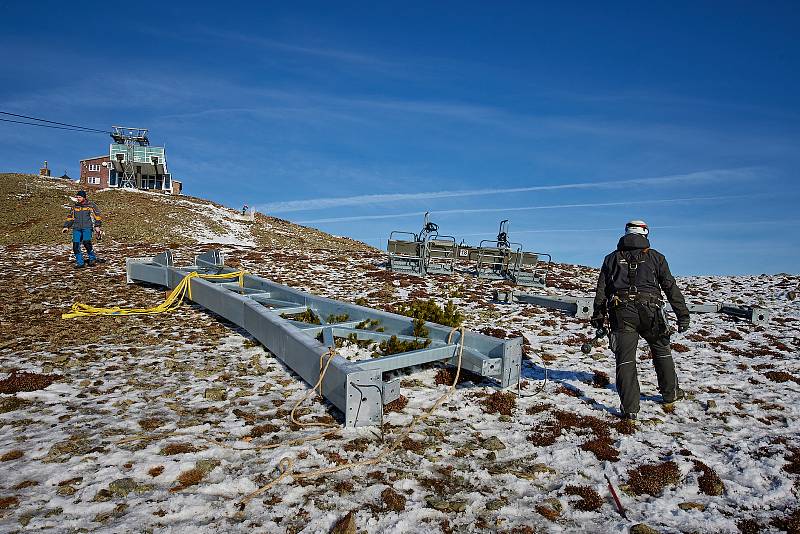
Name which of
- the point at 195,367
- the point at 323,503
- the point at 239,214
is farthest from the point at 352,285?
the point at 239,214

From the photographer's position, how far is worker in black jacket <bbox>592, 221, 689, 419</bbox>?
5801mm

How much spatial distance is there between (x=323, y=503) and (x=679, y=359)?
743 cm

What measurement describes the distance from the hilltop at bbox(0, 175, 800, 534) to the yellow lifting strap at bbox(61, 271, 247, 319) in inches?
17.0

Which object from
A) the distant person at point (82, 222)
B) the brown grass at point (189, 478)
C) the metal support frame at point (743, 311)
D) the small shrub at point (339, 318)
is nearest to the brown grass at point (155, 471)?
the brown grass at point (189, 478)

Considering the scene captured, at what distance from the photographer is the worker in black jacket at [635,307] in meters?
5.80

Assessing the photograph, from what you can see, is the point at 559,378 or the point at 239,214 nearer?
the point at 559,378

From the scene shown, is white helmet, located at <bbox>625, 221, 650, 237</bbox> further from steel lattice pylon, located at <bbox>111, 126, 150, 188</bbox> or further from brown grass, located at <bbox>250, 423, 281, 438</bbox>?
steel lattice pylon, located at <bbox>111, 126, 150, 188</bbox>

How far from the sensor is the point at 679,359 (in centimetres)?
855

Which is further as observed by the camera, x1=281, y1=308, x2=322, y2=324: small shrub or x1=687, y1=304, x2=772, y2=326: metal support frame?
x1=687, y1=304, x2=772, y2=326: metal support frame

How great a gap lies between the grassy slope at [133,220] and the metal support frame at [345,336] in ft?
79.2

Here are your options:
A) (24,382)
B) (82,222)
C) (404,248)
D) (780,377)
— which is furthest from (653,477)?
(82,222)

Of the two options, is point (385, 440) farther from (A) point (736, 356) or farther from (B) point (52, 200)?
(B) point (52, 200)

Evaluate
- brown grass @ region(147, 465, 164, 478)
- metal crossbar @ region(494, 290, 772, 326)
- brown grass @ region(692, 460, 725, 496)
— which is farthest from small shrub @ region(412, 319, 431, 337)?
metal crossbar @ region(494, 290, 772, 326)

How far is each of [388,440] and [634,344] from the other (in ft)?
11.0
